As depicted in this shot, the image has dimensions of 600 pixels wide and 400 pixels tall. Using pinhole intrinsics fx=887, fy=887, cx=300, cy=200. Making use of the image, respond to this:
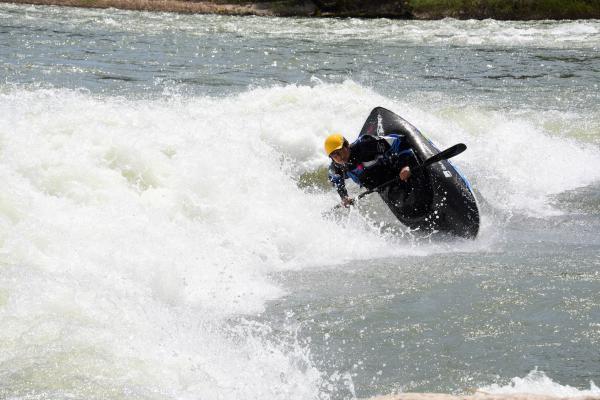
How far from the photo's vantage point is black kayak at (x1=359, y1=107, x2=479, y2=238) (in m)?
8.55

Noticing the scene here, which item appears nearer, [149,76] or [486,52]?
[149,76]

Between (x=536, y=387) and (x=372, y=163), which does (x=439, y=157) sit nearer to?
(x=372, y=163)

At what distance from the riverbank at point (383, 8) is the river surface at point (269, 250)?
17.2 m

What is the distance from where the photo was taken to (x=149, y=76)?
16.1m

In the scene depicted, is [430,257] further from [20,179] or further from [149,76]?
[149,76]

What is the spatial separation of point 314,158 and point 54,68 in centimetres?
712

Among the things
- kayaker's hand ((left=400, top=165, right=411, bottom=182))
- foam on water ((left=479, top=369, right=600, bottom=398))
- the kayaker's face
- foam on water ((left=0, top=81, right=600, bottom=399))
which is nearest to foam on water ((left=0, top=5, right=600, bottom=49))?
foam on water ((left=0, top=81, right=600, bottom=399))

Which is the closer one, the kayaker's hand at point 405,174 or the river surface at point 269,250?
the river surface at point 269,250

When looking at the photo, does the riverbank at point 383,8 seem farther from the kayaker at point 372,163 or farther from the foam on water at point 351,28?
the kayaker at point 372,163

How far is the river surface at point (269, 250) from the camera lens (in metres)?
4.68

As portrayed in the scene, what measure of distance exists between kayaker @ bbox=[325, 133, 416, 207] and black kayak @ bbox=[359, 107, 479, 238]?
5.1 inches

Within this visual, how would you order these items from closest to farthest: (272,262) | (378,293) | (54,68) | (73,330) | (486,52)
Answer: (73,330) < (378,293) < (272,262) < (54,68) < (486,52)

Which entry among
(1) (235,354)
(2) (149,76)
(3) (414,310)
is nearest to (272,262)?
(3) (414,310)

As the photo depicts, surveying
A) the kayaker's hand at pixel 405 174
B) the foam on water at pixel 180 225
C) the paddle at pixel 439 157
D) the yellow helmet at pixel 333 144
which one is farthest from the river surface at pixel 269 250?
the yellow helmet at pixel 333 144
